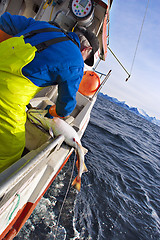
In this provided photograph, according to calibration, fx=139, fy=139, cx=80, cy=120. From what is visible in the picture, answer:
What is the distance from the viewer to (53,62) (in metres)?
1.37

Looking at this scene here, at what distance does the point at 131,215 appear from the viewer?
4633 millimetres

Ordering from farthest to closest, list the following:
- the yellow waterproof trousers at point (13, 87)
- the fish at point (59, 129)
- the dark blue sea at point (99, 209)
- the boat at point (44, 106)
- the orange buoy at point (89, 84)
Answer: the orange buoy at point (89, 84)
the dark blue sea at point (99, 209)
the fish at point (59, 129)
the boat at point (44, 106)
the yellow waterproof trousers at point (13, 87)

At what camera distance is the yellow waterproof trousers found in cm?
128

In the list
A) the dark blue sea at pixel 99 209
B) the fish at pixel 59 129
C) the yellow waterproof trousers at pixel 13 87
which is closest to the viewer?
the yellow waterproof trousers at pixel 13 87

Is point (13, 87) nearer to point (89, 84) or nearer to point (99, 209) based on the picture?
point (99, 209)

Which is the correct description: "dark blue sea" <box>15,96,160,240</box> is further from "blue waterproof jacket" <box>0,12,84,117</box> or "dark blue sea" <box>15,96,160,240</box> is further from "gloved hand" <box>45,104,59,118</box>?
"blue waterproof jacket" <box>0,12,84,117</box>

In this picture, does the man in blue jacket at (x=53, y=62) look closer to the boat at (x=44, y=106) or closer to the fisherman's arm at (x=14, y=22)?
the fisherman's arm at (x=14, y=22)

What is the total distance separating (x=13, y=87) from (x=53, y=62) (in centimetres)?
45

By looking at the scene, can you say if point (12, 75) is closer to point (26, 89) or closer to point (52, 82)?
point (26, 89)

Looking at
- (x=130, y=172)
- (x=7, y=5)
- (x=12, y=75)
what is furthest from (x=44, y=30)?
(x=7, y=5)

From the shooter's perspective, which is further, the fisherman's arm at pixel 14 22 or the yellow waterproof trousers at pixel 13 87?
the fisherman's arm at pixel 14 22

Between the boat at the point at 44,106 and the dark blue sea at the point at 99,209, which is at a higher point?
the boat at the point at 44,106

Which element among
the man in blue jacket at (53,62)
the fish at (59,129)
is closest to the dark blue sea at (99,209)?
the fish at (59,129)

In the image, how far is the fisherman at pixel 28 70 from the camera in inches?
51.2
